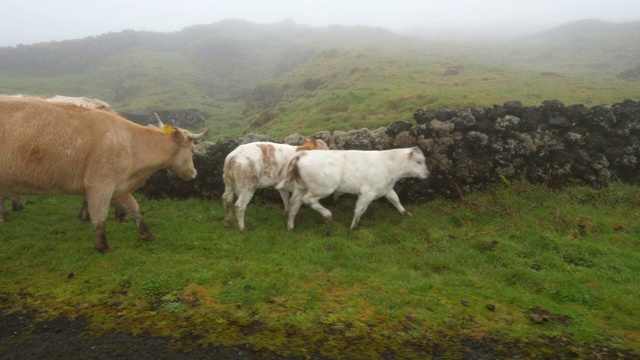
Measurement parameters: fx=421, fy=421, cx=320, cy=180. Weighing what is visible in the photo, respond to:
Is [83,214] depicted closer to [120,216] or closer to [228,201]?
[120,216]

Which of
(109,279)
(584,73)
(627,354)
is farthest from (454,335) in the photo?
(584,73)

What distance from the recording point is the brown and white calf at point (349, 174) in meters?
9.02

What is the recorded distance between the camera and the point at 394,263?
7.33 meters

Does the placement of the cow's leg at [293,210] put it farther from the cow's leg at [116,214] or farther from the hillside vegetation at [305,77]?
the hillside vegetation at [305,77]

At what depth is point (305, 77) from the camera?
3619 centimetres

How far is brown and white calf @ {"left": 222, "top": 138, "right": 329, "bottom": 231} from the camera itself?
8.97 meters

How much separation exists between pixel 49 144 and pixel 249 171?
3.61 m

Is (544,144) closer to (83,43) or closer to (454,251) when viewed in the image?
(454,251)

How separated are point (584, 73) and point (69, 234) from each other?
42425 mm

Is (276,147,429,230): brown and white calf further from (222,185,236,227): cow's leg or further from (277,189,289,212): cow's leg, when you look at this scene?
(222,185,236,227): cow's leg

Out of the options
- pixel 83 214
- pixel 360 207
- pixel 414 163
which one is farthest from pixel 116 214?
pixel 414 163

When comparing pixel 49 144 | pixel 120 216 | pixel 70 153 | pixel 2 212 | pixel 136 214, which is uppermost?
pixel 49 144

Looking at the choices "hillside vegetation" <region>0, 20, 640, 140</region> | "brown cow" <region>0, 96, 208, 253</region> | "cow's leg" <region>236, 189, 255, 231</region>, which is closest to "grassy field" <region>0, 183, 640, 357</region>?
"cow's leg" <region>236, 189, 255, 231</region>

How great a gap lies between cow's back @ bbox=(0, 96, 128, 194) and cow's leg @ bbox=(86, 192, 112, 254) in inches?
12.7
